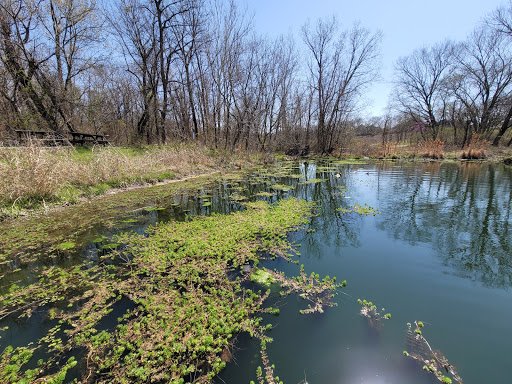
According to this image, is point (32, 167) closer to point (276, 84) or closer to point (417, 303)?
point (417, 303)

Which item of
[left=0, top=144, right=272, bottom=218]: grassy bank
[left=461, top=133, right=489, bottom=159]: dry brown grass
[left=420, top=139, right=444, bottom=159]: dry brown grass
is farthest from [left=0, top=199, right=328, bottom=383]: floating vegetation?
[left=461, top=133, right=489, bottom=159]: dry brown grass

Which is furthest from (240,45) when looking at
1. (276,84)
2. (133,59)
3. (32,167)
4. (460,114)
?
(460,114)

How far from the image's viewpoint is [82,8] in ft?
42.2

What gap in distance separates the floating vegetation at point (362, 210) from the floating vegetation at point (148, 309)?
9.42ft

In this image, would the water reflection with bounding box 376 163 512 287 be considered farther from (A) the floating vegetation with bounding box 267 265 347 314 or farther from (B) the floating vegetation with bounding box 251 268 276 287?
(B) the floating vegetation with bounding box 251 268 276 287

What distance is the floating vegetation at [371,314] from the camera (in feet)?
7.70

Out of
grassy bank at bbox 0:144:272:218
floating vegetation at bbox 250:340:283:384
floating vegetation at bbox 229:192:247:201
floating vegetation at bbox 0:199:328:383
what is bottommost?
floating vegetation at bbox 250:340:283:384

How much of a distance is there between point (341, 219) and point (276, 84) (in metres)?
19.6

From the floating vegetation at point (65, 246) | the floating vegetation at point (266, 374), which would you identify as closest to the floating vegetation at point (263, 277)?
the floating vegetation at point (266, 374)

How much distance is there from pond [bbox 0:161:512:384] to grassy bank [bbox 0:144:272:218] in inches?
73.0

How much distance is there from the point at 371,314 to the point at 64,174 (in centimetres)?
824

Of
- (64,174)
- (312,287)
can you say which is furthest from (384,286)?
(64,174)

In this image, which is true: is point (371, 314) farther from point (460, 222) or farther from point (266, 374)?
point (460, 222)

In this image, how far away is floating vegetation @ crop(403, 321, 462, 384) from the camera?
1785 mm
